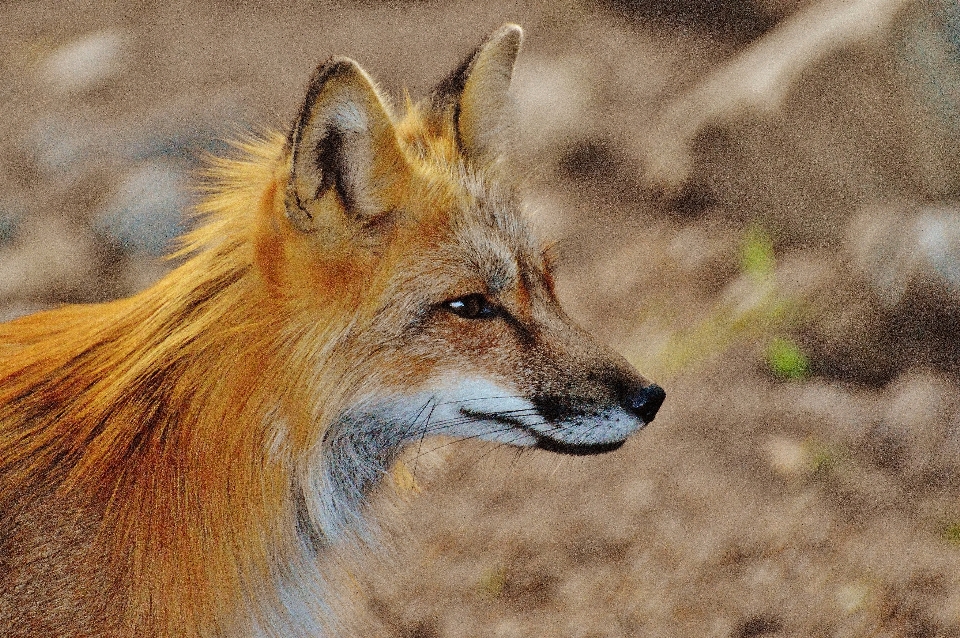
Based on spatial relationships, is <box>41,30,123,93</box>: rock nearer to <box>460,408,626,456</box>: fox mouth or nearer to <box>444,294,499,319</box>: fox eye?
<box>444,294,499,319</box>: fox eye

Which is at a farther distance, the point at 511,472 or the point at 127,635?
the point at 511,472

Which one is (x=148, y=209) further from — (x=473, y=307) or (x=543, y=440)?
(x=543, y=440)

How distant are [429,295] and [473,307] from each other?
0.15 m

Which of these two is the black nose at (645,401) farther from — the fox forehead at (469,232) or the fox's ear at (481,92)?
the fox's ear at (481,92)

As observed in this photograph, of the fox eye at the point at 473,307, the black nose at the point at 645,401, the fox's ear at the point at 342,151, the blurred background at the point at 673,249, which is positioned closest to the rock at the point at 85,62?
the blurred background at the point at 673,249

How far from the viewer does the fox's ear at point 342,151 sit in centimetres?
230

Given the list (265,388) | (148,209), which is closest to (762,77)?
(148,209)

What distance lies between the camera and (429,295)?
2.61m

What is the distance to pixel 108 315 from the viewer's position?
279 cm

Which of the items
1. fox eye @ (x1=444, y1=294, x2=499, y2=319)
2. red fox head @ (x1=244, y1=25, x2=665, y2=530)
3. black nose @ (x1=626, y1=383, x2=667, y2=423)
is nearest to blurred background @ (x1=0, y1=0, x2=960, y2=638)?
red fox head @ (x1=244, y1=25, x2=665, y2=530)

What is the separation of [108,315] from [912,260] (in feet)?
13.5

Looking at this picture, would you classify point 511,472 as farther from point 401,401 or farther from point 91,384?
point 91,384

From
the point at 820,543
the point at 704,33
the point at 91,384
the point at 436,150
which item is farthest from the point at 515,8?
the point at 91,384

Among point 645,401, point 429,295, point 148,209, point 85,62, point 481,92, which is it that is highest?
point 85,62
